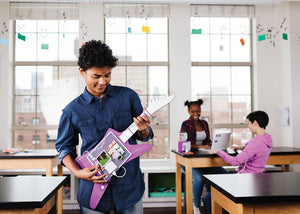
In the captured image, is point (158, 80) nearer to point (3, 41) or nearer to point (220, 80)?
point (220, 80)

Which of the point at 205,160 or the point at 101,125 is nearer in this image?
the point at 101,125

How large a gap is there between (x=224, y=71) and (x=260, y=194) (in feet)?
11.2

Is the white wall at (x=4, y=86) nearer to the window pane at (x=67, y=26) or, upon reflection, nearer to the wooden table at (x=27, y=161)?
the window pane at (x=67, y=26)

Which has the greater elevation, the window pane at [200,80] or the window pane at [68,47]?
the window pane at [68,47]

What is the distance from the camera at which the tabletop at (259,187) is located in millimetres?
1219

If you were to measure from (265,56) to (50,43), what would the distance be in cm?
317

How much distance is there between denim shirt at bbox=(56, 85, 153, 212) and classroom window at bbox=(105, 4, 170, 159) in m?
2.90

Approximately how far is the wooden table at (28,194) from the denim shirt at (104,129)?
157 mm

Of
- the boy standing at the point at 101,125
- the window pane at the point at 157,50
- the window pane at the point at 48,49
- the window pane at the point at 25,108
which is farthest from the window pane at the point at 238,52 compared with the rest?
the boy standing at the point at 101,125

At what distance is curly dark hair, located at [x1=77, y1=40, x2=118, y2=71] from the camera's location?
1291 millimetres

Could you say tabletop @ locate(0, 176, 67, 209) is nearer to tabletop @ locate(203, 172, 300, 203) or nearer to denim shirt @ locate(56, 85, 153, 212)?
denim shirt @ locate(56, 85, 153, 212)

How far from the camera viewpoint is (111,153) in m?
1.38

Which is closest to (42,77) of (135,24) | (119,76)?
(119,76)

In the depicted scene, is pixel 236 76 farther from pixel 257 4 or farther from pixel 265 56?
pixel 257 4
